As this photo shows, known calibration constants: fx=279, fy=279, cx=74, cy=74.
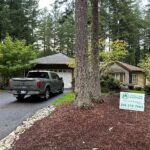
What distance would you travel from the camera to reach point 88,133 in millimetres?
6613

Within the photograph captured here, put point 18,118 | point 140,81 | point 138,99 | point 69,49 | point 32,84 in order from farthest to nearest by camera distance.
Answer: point 69,49 < point 140,81 < point 32,84 < point 18,118 < point 138,99

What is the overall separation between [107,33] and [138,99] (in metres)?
35.9

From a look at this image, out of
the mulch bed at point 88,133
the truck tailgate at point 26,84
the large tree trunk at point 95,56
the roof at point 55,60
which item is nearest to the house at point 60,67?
the roof at point 55,60

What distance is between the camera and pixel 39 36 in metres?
49.2

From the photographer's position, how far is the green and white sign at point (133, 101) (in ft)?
25.8

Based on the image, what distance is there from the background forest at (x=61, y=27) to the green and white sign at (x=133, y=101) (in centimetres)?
2227

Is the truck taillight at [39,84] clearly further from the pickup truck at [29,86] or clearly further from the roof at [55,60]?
the roof at [55,60]

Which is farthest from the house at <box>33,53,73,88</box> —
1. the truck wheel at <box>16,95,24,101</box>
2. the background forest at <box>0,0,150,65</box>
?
the truck wheel at <box>16,95,24,101</box>

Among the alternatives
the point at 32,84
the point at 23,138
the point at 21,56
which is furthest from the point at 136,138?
the point at 21,56

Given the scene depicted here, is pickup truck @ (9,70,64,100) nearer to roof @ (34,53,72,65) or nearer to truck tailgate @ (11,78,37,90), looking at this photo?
truck tailgate @ (11,78,37,90)

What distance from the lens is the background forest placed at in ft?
121

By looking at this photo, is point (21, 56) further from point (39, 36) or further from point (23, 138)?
point (39, 36)

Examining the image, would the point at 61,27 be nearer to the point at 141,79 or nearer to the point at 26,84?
the point at 141,79

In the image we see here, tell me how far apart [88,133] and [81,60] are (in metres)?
3.02
